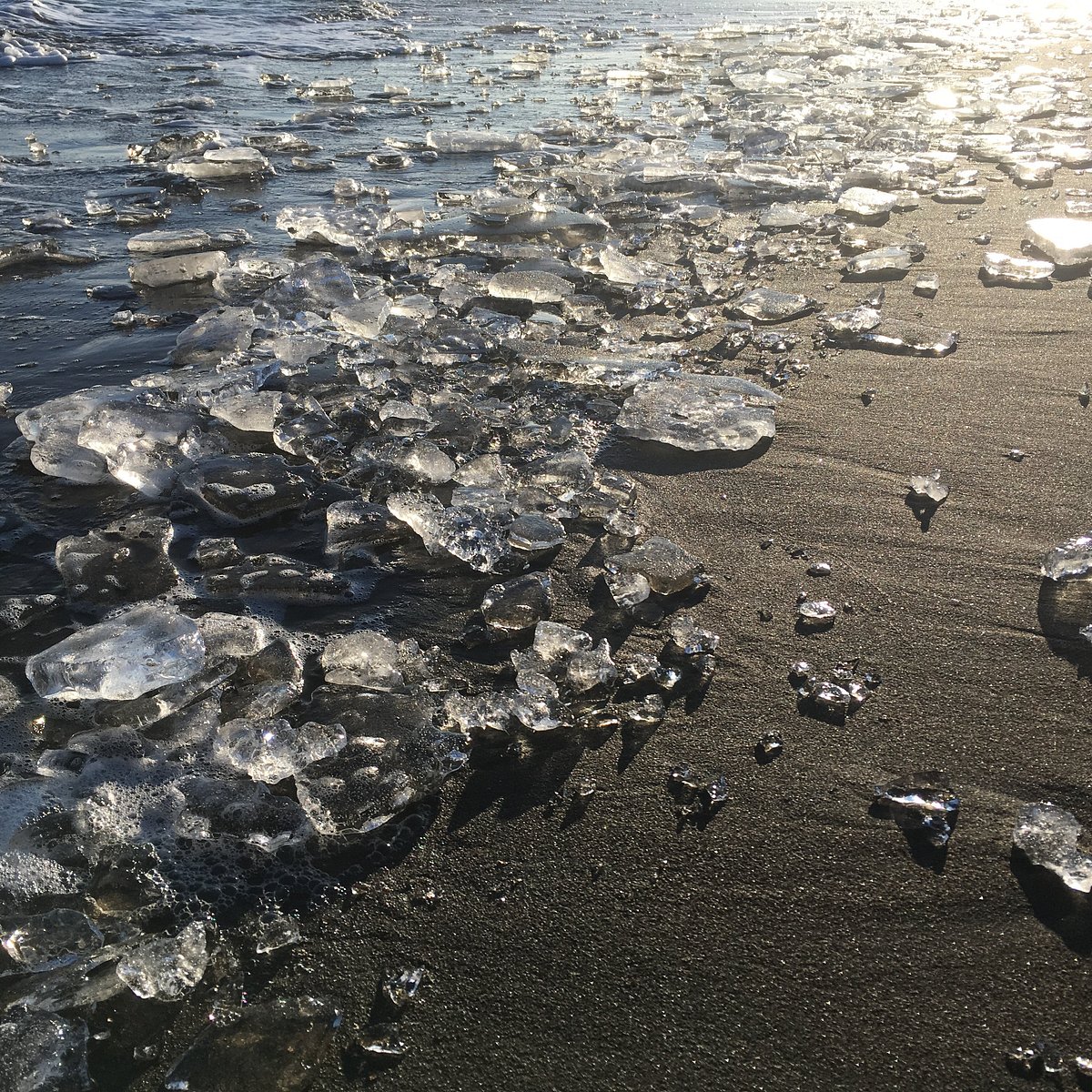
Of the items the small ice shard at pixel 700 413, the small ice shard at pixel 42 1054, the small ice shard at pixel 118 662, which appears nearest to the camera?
the small ice shard at pixel 42 1054

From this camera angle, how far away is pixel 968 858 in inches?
63.6

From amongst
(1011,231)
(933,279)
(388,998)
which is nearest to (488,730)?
(388,998)

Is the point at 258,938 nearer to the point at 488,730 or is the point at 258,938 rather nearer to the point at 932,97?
the point at 488,730

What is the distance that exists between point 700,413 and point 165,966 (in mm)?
2278

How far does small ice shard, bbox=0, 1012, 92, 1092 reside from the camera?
1.29 m

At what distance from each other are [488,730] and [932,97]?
9.09 m

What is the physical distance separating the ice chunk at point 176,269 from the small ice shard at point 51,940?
353 cm

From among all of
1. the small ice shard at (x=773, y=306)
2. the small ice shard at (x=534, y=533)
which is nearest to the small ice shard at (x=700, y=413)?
the small ice shard at (x=534, y=533)

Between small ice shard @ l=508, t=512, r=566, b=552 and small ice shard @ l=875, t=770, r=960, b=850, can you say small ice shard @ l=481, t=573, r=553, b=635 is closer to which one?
small ice shard @ l=508, t=512, r=566, b=552

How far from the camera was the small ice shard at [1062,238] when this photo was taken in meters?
4.24

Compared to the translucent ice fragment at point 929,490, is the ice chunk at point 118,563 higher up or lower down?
lower down

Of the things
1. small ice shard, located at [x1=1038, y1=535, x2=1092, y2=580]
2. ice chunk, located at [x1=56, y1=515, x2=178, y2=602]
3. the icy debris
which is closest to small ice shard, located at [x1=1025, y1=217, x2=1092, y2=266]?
small ice shard, located at [x1=1038, y1=535, x2=1092, y2=580]

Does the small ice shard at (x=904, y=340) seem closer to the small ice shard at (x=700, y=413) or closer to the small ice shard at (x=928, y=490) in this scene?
the small ice shard at (x=700, y=413)

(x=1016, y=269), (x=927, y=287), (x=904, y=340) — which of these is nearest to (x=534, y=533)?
(x=904, y=340)
